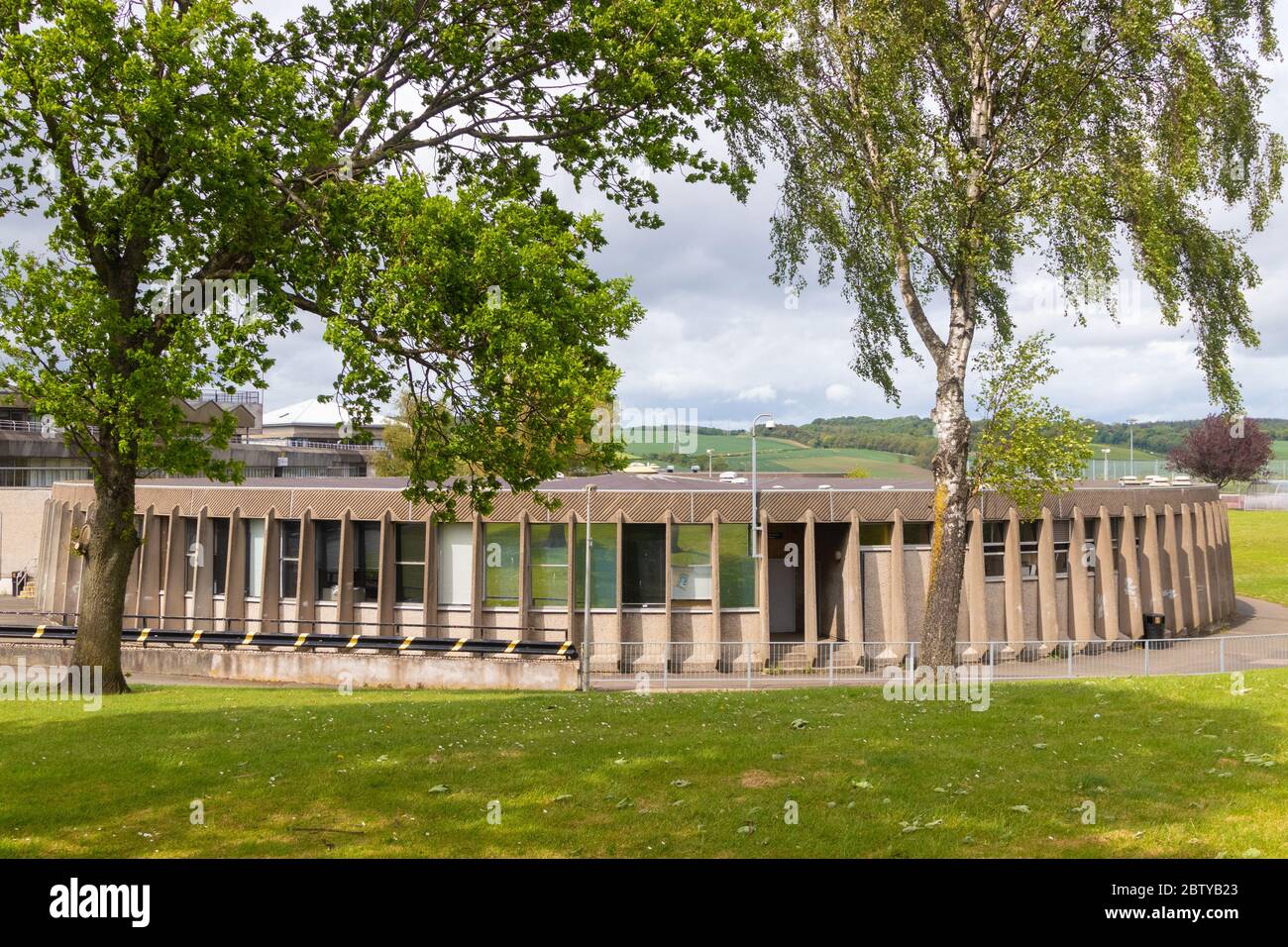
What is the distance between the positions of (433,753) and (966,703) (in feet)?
26.5

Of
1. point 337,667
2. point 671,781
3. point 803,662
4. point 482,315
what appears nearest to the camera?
point 671,781

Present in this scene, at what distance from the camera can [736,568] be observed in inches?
1331

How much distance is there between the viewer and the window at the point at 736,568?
3356cm

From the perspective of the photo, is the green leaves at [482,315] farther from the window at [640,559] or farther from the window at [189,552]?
the window at [189,552]

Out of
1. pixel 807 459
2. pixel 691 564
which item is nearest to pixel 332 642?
pixel 691 564

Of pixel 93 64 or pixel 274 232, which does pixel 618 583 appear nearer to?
pixel 274 232

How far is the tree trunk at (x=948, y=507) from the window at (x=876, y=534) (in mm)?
12523

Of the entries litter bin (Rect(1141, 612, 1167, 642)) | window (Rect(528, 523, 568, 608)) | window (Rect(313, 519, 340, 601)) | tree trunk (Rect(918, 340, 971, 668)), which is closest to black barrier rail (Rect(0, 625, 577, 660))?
window (Rect(528, 523, 568, 608))

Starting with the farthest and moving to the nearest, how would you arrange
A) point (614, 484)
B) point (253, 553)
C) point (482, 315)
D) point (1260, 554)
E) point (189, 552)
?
point (1260, 554) → point (189, 552) → point (253, 553) → point (614, 484) → point (482, 315)

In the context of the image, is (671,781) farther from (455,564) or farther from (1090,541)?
(1090,541)

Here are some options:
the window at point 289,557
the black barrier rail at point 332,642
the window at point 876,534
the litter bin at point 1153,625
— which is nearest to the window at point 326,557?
the window at point 289,557

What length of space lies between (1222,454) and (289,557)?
324 ft

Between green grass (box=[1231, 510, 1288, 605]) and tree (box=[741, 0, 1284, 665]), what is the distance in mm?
38484

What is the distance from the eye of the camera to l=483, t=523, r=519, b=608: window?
34281 millimetres
